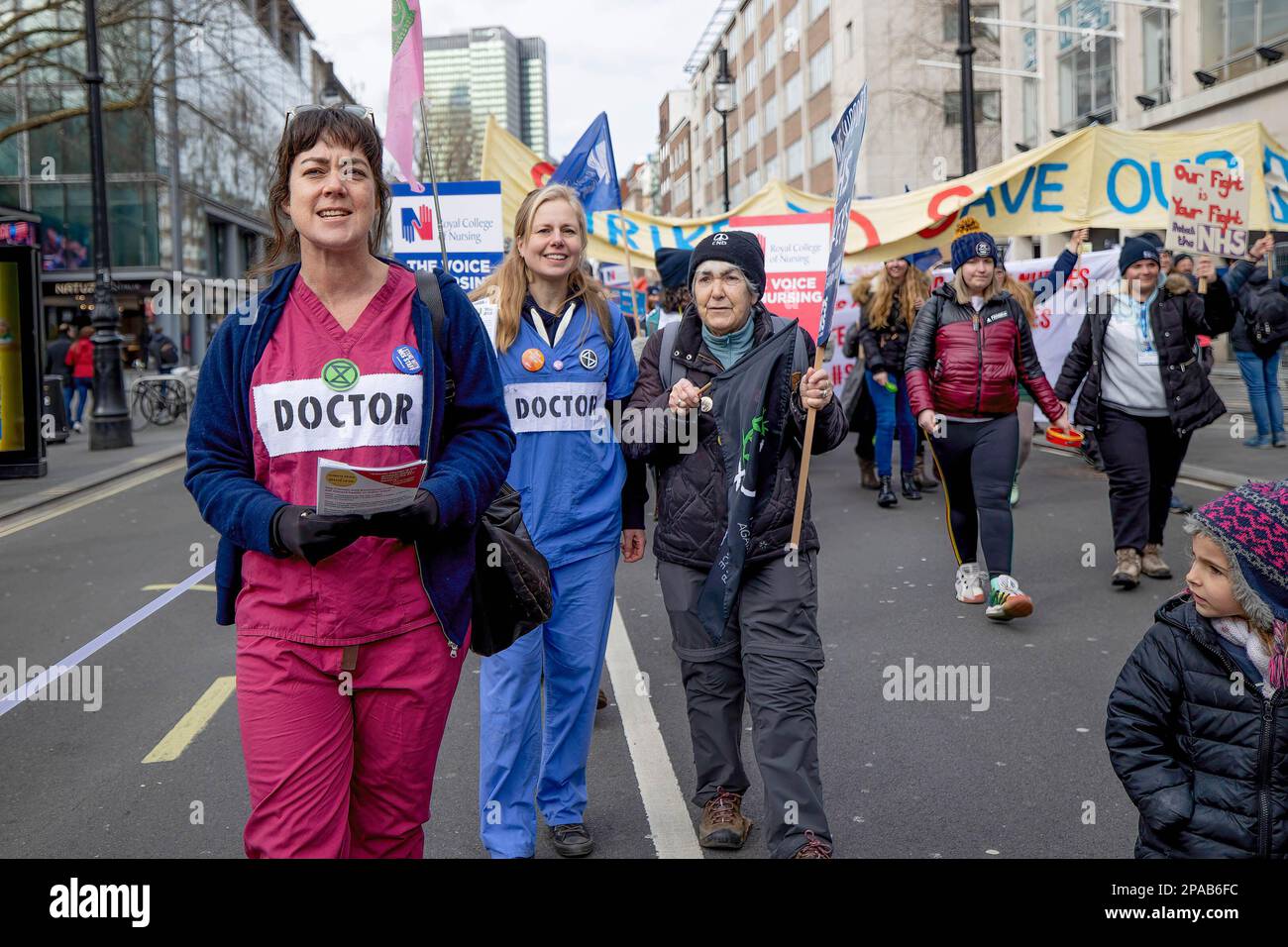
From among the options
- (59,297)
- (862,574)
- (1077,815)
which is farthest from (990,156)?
(1077,815)

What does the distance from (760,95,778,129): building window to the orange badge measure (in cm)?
6753

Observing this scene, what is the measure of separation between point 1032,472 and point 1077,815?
31.2 ft

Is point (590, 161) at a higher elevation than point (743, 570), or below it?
higher

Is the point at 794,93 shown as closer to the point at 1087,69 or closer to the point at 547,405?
the point at 1087,69

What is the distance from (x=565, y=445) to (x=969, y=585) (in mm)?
4072

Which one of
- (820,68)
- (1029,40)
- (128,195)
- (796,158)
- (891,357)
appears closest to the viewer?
(891,357)

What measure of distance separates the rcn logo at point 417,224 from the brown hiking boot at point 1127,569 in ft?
27.1

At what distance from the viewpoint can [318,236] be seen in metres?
2.58

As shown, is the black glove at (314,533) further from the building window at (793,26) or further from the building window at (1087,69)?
the building window at (793,26)

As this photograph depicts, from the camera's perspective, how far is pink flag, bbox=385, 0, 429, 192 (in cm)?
569

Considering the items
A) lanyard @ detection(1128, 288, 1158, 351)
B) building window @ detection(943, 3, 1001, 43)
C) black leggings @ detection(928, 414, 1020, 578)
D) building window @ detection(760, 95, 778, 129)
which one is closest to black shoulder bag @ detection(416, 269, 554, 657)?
black leggings @ detection(928, 414, 1020, 578)

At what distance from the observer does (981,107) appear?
51.5 metres

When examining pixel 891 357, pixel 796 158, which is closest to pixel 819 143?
pixel 796 158
